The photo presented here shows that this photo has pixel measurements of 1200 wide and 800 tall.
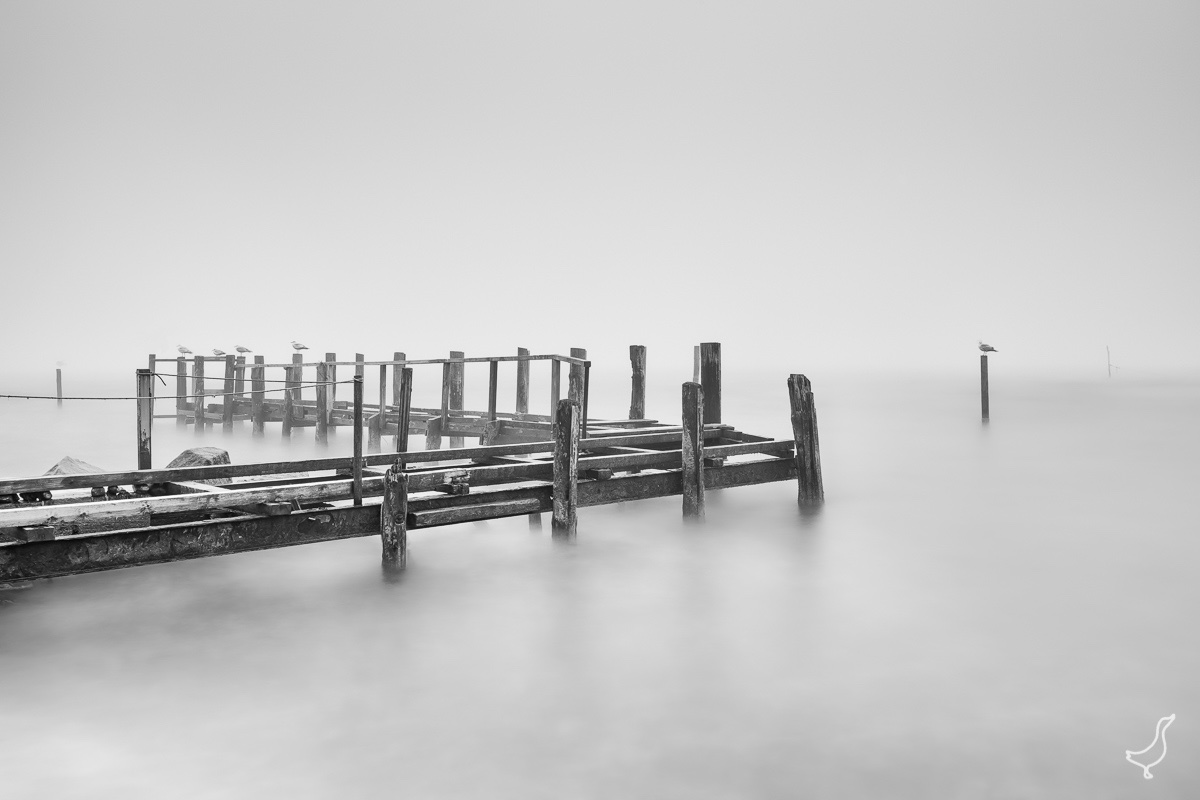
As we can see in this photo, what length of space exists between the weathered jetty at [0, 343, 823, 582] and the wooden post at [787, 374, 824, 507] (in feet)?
0.06

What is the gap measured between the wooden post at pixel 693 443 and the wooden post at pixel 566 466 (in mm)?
1463

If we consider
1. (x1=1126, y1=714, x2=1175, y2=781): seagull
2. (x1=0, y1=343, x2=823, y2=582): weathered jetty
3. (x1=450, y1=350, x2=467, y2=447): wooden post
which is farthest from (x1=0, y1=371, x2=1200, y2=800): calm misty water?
(x1=450, y1=350, x2=467, y2=447): wooden post

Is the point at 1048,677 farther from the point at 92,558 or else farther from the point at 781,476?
the point at 92,558

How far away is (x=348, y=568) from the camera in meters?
9.94

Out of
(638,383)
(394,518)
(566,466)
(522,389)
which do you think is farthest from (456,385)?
(394,518)

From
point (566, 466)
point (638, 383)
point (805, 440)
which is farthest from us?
point (638, 383)

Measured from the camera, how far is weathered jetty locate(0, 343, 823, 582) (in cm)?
742

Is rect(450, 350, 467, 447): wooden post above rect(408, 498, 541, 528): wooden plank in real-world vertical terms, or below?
above

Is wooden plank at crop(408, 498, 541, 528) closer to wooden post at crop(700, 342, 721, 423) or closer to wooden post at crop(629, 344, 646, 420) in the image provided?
wooden post at crop(700, 342, 721, 423)

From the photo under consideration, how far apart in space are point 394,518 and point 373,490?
54cm

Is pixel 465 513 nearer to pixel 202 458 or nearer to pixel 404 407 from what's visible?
pixel 404 407

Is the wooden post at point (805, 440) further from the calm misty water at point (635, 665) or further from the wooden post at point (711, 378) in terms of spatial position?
the wooden post at point (711, 378)

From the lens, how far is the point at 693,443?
11.4m

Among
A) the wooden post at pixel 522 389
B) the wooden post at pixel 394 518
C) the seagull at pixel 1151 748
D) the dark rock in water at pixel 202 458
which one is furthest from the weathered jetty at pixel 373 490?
the seagull at pixel 1151 748
